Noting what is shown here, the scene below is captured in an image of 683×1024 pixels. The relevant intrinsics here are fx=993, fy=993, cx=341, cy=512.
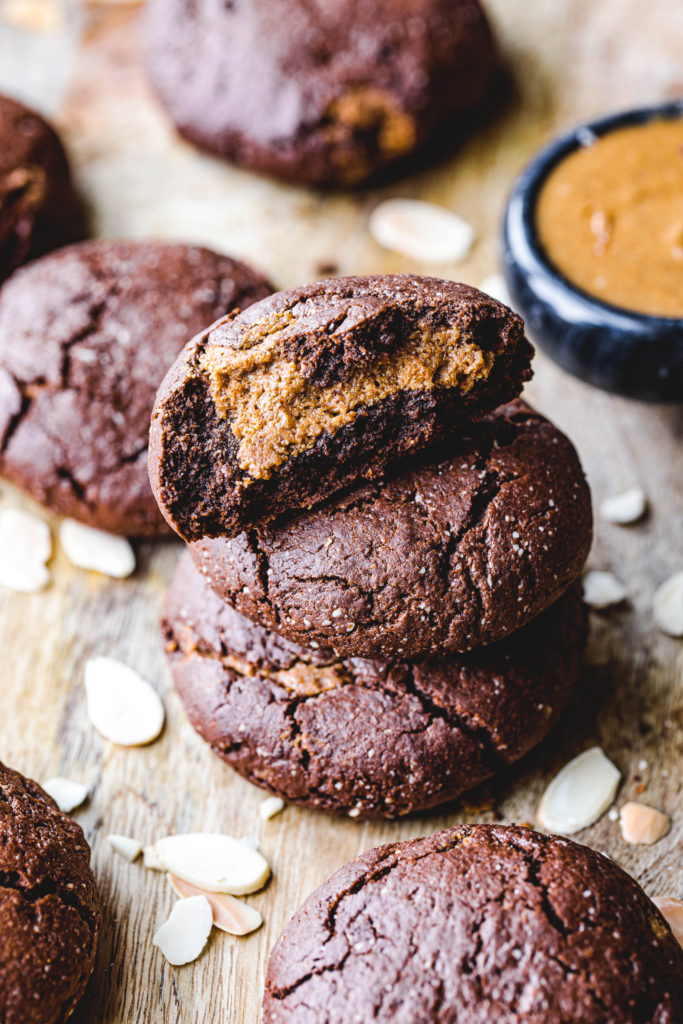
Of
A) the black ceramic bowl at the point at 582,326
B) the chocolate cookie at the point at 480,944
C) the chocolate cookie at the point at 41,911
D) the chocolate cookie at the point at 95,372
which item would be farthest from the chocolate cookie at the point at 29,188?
the chocolate cookie at the point at 480,944

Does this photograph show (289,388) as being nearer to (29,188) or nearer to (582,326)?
(582,326)

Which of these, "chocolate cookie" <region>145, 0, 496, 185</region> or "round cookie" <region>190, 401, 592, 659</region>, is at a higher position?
"chocolate cookie" <region>145, 0, 496, 185</region>

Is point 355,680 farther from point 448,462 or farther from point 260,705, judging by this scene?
point 448,462

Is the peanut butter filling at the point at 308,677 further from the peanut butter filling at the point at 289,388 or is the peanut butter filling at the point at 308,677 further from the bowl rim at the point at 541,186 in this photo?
the bowl rim at the point at 541,186

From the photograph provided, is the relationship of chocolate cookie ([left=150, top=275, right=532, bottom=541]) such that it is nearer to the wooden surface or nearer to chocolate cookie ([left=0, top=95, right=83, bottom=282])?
the wooden surface

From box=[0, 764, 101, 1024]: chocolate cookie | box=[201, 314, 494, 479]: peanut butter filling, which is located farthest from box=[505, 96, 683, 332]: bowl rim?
box=[0, 764, 101, 1024]: chocolate cookie

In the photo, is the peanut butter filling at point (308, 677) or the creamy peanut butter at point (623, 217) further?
the creamy peanut butter at point (623, 217)

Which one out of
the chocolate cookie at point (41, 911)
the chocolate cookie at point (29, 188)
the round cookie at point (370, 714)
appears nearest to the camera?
the chocolate cookie at point (41, 911)

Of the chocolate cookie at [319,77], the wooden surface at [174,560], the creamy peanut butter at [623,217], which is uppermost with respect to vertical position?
the chocolate cookie at [319,77]
